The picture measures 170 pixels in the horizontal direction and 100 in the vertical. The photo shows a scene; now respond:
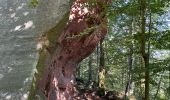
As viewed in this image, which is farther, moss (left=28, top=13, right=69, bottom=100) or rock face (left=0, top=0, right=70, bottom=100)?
moss (left=28, top=13, right=69, bottom=100)

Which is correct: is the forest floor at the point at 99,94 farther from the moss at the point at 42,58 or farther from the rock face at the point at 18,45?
the rock face at the point at 18,45

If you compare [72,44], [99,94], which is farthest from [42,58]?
[99,94]

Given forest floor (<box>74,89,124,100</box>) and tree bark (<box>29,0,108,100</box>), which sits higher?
tree bark (<box>29,0,108,100</box>)

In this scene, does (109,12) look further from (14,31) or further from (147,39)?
(14,31)

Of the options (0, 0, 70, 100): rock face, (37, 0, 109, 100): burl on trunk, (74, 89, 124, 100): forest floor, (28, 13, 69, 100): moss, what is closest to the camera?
(0, 0, 70, 100): rock face

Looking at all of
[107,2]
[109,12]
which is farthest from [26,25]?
[109,12]

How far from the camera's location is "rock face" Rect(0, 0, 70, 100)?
100 inches

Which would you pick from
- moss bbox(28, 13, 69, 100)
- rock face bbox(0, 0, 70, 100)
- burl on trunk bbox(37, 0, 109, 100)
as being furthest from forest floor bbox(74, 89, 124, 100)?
rock face bbox(0, 0, 70, 100)

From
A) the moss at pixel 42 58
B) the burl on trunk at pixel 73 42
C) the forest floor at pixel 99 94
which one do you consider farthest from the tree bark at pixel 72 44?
the forest floor at pixel 99 94

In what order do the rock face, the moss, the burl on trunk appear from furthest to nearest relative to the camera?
the burl on trunk
the moss
the rock face

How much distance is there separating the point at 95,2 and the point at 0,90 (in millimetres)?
2652

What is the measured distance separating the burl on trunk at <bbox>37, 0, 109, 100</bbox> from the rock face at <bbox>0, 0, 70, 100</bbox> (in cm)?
61

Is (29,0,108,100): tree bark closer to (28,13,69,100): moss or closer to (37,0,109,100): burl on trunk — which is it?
(37,0,109,100): burl on trunk

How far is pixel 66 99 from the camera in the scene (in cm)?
967
